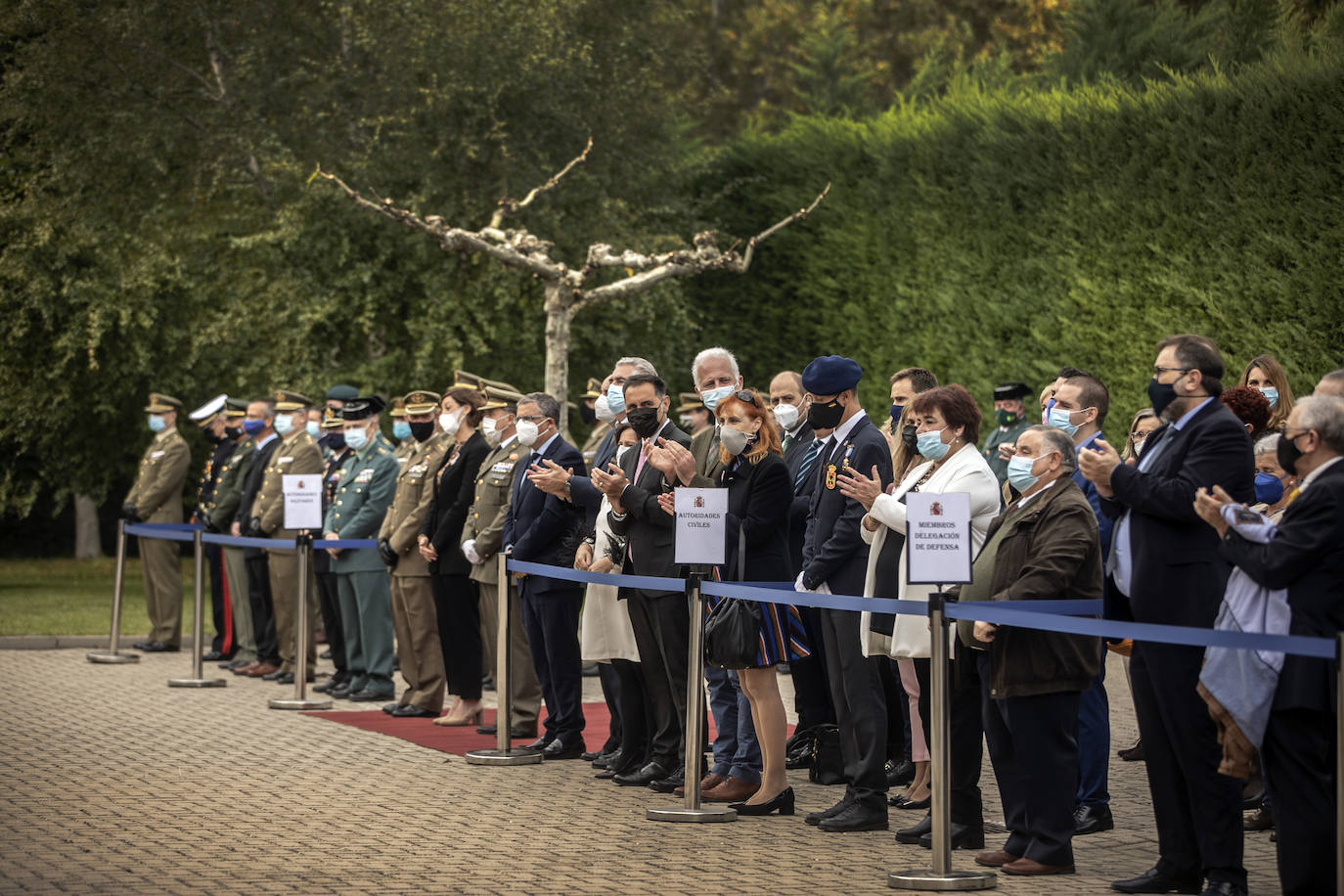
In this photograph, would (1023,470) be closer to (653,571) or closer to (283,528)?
(653,571)

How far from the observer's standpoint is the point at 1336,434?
5.72 metres

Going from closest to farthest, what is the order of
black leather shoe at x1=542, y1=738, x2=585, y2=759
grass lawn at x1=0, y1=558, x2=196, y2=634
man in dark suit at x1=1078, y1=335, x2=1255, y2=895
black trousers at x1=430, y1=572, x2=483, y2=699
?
man in dark suit at x1=1078, y1=335, x2=1255, y2=895 < black leather shoe at x1=542, y1=738, x2=585, y2=759 < black trousers at x1=430, y1=572, x2=483, y2=699 < grass lawn at x1=0, y1=558, x2=196, y2=634

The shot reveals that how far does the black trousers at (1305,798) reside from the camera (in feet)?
18.5

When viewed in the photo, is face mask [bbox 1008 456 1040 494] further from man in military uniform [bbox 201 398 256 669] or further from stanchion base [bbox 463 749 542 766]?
man in military uniform [bbox 201 398 256 669]

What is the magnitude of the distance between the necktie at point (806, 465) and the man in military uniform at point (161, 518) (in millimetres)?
8057

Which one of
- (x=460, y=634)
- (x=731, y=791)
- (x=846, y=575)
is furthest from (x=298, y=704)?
(x=846, y=575)

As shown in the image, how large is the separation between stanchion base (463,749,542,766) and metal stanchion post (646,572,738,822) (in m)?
1.76

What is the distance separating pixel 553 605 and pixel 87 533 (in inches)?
809

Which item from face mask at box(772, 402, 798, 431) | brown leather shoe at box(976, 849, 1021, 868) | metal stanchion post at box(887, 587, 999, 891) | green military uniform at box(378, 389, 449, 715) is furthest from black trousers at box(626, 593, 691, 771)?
green military uniform at box(378, 389, 449, 715)

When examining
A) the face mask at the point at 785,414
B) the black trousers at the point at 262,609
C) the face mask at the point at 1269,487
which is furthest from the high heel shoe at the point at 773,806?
the black trousers at the point at 262,609

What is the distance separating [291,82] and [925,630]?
16.3 meters

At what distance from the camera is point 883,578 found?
305 inches

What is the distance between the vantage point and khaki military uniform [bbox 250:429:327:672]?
13.8 meters

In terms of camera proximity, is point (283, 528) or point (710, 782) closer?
point (710, 782)
